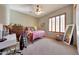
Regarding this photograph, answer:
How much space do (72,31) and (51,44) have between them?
536 millimetres

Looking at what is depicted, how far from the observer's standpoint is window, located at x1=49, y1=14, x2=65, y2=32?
7.23 feet

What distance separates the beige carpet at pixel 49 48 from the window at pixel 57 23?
279 millimetres

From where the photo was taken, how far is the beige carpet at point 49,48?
6.91 ft

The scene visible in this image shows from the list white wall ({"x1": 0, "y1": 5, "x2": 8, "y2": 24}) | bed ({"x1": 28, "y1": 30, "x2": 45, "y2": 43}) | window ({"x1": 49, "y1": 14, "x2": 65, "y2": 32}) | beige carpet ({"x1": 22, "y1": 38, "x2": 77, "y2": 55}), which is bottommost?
beige carpet ({"x1": 22, "y1": 38, "x2": 77, "y2": 55})

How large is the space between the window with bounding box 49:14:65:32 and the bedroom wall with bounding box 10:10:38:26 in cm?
37

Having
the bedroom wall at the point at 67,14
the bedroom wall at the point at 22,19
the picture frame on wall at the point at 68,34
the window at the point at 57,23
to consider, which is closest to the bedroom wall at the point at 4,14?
the bedroom wall at the point at 22,19

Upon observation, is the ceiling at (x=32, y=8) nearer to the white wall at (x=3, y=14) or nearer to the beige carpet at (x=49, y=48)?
the white wall at (x=3, y=14)

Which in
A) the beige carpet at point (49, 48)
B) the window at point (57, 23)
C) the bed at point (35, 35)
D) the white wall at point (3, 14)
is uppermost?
the white wall at point (3, 14)

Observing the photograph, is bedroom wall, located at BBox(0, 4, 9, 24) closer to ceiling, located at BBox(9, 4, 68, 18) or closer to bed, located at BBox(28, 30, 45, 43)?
ceiling, located at BBox(9, 4, 68, 18)

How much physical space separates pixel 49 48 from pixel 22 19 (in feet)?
2.90

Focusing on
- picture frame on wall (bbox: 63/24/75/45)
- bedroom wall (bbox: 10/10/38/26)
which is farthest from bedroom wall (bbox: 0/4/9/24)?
picture frame on wall (bbox: 63/24/75/45)
